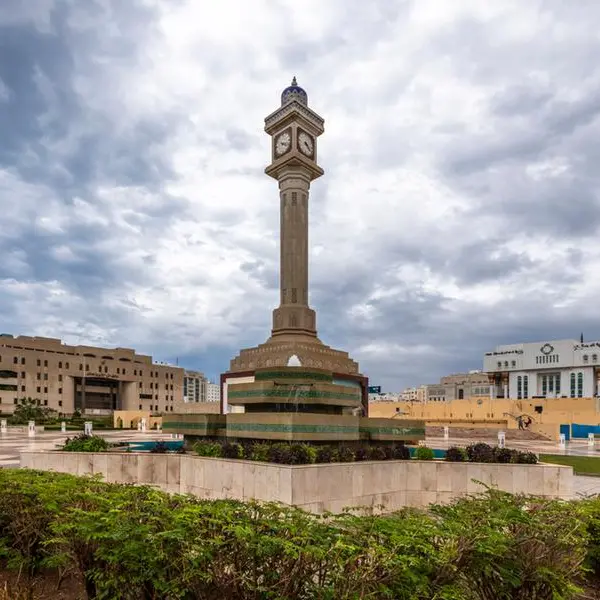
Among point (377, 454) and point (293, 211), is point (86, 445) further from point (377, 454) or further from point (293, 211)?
point (293, 211)

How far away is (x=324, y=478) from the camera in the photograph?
12.3 metres

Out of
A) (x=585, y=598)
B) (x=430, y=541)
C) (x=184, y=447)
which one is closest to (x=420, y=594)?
(x=430, y=541)

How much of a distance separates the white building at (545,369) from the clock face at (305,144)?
225 feet

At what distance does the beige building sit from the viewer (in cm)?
8725

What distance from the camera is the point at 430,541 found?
17.0 feet

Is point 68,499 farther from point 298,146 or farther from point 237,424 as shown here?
point 298,146

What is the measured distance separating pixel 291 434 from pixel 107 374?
3688 inches

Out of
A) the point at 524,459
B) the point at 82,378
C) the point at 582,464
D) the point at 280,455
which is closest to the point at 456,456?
the point at 524,459

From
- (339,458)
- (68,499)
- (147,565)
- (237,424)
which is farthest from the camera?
(237,424)

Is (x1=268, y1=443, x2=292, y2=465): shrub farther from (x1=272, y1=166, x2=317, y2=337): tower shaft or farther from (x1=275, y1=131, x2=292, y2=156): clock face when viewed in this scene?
(x1=275, y1=131, x2=292, y2=156): clock face

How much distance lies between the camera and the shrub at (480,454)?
51.5 ft

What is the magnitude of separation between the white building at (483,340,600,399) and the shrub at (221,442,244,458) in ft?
283

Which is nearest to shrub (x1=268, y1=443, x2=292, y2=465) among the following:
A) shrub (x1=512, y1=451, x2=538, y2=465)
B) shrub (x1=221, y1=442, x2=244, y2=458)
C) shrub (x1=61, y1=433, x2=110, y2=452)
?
shrub (x1=221, y1=442, x2=244, y2=458)

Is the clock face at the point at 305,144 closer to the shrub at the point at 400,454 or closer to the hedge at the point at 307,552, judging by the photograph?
the shrub at the point at 400,454
